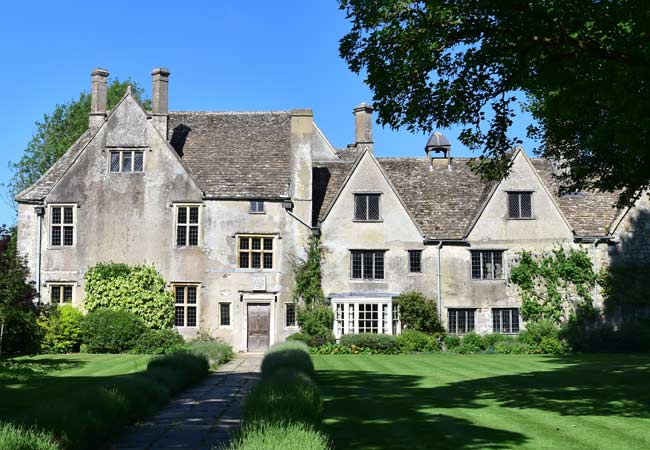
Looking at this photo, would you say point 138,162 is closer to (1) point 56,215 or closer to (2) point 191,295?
(1) point 56,215

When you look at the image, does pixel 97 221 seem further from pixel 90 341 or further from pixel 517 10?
pixel 517 10

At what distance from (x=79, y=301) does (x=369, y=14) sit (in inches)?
1051

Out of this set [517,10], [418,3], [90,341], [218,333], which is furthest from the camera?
[218,333]

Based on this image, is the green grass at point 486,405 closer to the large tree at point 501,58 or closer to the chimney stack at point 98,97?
the large tree at point 501,58

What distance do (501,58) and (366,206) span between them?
923 inches

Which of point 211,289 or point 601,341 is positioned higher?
point 211,289

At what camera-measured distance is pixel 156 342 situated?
118 feet

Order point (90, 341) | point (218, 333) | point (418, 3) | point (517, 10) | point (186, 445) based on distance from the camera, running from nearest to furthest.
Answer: point (186, 445)
point (517, 10)
point (418, 3)
point (90, 341)
point (218, 333)

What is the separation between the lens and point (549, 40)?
15242 millimetres

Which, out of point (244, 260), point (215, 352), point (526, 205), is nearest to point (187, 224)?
point (244, 260)

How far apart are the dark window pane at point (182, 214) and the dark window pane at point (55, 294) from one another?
265 inches

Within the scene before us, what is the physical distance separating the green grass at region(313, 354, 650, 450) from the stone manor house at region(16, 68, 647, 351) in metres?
10.3

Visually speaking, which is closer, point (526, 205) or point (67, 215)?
point (67, 215)

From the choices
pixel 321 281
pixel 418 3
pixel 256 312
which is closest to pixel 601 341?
pixel 321 281
